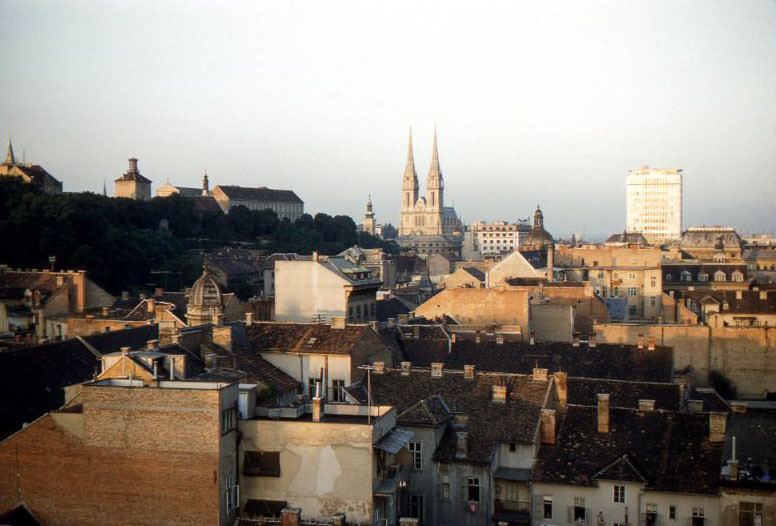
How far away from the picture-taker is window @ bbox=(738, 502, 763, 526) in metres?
28.0

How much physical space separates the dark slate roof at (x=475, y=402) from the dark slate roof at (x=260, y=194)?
131 metres

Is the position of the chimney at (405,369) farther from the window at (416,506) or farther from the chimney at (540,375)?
the window at (416,506)

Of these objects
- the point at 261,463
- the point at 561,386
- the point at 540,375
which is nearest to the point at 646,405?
the point at 561,386

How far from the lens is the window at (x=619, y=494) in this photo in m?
30.6

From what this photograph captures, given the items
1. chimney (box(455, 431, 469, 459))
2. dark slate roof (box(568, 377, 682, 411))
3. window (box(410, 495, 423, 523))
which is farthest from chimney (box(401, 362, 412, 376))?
dark slate roof (box(568, 377, 682, 411))

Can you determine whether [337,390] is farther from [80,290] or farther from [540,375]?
[80,290]

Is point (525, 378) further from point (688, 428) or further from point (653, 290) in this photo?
point (653, 290)

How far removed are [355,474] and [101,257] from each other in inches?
2485

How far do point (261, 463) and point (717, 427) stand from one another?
50.5 ft

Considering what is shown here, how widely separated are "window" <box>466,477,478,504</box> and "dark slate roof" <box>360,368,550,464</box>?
0.70 meters

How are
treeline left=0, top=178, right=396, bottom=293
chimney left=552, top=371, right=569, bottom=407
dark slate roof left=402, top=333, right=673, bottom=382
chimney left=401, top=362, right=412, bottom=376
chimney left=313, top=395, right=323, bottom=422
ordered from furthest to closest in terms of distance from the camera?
treeline left=0, top=178, right=396, bottom=293 → dark slate roof left=402, top=333, right=673, bottom=382 → chimney left=401, top=362, right=412, bottom=376 → chimney left=552, top=371, right=569, bottom=407 → chimney left=313, top=395, right=323, bottom=422

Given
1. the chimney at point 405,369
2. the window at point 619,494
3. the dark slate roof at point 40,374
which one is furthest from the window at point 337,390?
the window at point 619,494

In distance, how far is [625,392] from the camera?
38.8 metres

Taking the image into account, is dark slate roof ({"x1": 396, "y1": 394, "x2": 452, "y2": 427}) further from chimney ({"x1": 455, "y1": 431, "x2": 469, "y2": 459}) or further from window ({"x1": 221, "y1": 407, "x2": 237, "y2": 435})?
window ({"x1": 221, "y1": 407, "x2": 237, "y2": 435})
